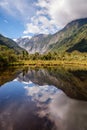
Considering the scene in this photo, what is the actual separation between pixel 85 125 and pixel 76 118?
248 cm

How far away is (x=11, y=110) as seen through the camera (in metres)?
22.8

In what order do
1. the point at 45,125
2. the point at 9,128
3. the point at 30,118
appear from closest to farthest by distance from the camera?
the point at 9,128 < the point at 45,125 < the point at 30,118

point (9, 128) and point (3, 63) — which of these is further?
point (3, 63)

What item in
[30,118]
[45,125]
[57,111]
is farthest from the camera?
[57,111]

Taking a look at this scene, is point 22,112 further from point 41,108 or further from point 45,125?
point 45,125

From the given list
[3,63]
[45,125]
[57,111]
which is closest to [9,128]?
[45,125]

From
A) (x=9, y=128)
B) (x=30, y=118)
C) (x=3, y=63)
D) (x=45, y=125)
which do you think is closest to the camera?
(x=9, y=128)

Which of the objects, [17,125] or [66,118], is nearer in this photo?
[17,125]

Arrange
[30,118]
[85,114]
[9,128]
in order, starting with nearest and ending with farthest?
1. [9,128]
2. [30,118]
3. [85,114]

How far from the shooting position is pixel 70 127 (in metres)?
16.6

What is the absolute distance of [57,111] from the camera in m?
22.7

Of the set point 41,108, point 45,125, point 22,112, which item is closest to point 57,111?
point 41,108

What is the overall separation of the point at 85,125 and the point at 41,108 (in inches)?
306

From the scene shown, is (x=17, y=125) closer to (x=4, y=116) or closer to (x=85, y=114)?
(x=4, y=116)
